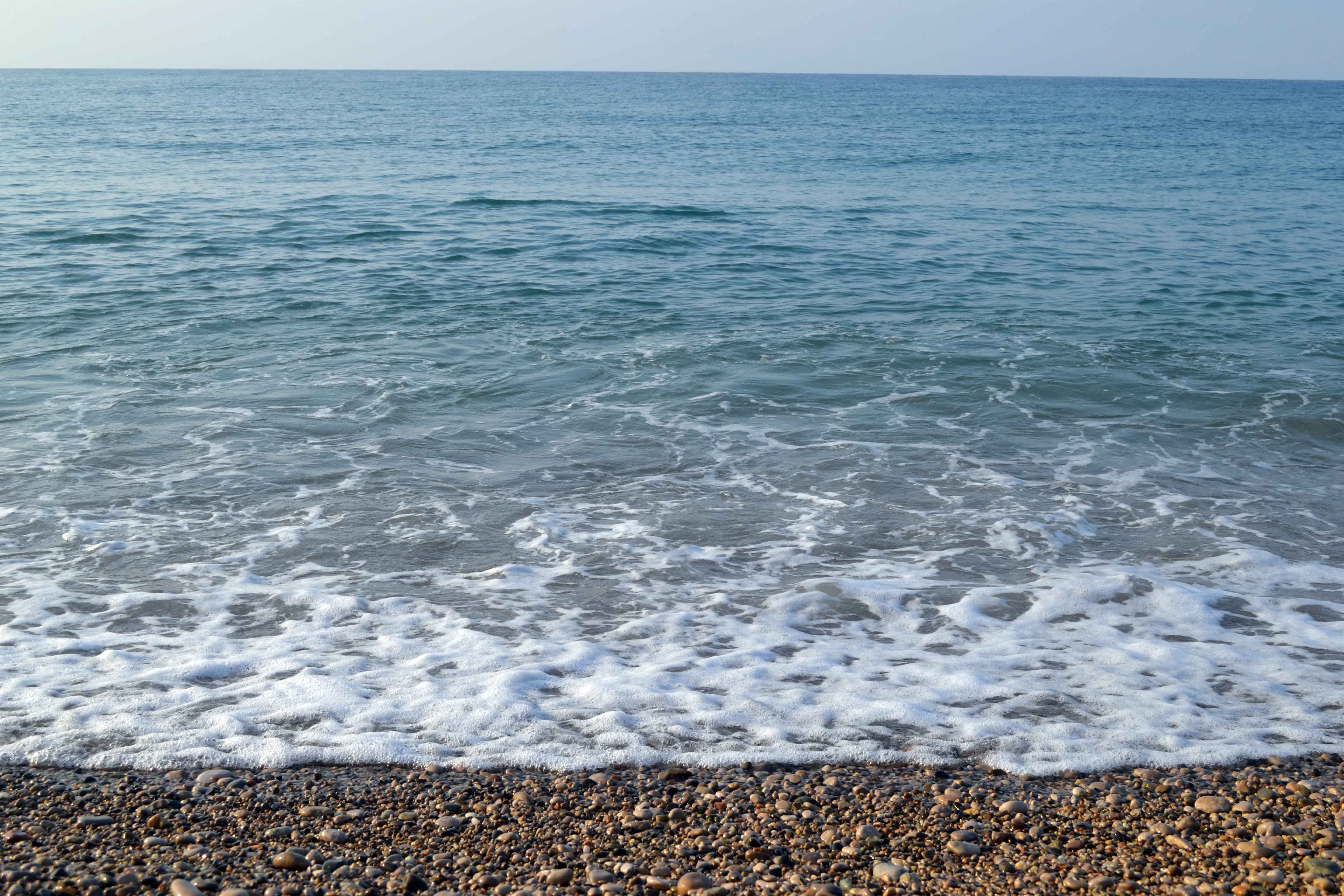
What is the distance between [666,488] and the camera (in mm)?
8406

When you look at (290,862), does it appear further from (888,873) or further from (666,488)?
(666,488)

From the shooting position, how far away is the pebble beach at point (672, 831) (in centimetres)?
355

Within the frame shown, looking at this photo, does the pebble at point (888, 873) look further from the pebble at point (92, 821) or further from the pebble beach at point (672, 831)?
the pebble at point (92, 821)

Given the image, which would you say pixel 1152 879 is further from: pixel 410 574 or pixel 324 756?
pixel 410 574

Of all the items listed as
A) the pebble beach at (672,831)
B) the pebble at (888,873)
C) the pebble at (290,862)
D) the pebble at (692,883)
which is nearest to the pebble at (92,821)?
the pebble beach at (672,831)

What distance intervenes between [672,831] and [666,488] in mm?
4601

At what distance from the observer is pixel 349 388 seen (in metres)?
10.9

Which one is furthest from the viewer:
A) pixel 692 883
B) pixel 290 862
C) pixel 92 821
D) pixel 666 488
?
pixel 666 488

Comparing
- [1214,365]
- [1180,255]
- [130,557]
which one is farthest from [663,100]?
[130,557]

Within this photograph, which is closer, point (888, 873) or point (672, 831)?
point (888, 873)

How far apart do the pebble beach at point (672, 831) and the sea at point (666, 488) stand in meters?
0.23

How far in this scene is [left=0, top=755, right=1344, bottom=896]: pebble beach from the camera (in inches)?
140

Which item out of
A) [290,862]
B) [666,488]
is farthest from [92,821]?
[666,488]

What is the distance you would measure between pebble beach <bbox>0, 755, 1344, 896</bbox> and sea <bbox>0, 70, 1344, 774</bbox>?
230 millimetres
